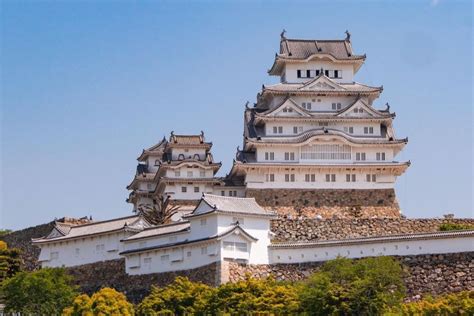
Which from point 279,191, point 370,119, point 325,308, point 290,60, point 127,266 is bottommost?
point 325,308

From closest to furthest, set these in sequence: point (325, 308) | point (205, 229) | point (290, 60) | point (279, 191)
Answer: point (325, 308) → point (205, 229) → point (279, 191) → point (290, 60)

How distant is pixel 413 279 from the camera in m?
52.6

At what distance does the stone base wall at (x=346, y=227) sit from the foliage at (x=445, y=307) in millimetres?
14876

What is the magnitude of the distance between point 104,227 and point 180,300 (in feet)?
43.8

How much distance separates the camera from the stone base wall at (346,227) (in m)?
62.2

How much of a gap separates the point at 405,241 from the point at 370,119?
1749cm

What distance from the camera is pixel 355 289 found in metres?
48.4

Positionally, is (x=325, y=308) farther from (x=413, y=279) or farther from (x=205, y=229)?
(x=205, y=229)

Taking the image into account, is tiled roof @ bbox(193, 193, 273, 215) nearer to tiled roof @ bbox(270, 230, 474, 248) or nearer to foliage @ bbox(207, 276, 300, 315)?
tiled roof @ bbox(270, 230, 474, 248)

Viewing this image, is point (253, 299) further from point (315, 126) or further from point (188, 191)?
point (188, 191)

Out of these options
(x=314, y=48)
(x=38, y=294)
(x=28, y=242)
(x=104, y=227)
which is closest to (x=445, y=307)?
(x=38, y=294)

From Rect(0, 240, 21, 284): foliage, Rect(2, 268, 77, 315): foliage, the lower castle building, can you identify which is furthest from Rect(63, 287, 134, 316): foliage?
Rect(0, 240, 21, 284): foliage

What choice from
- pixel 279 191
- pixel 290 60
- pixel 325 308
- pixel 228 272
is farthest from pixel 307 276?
pixel 290 60

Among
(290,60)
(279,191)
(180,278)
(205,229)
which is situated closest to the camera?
(180,278)
